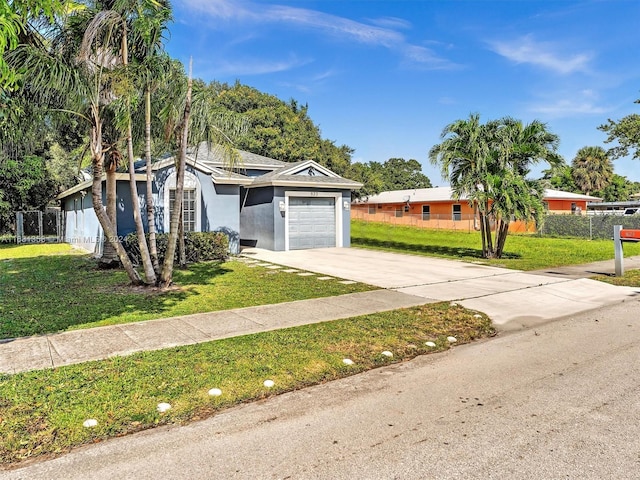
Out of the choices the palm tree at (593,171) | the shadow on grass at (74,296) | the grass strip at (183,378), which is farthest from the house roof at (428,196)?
the grass strip at (183,378)

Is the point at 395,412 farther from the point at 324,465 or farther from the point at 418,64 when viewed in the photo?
the point at 418,64

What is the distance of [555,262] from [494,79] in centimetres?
1104

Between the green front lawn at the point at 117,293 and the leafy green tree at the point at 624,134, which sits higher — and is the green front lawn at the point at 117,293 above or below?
below

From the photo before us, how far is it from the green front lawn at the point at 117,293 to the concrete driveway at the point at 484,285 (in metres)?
1.43

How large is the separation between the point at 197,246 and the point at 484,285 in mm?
8551

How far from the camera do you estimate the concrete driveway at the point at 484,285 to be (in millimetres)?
7617

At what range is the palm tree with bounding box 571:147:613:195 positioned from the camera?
44.6 m

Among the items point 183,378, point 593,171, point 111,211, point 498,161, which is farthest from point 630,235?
point 593,171

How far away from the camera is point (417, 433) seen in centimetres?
333

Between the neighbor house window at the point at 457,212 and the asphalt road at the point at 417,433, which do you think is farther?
the neighbor house window at the point at 457,212

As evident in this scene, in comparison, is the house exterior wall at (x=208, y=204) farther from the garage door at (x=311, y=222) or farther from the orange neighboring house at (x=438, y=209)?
the orange neighboring house at (x=438, y=209)

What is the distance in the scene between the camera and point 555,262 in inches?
550

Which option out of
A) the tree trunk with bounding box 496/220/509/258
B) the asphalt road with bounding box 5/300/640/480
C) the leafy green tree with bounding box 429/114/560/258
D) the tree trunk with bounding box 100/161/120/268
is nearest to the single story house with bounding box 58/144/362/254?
the tree trunk with bounding box 100/161/120/268

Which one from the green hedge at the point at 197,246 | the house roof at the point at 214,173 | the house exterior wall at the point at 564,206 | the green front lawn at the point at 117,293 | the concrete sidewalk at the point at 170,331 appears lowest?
the concrete sidewalk at the point at 170,331
